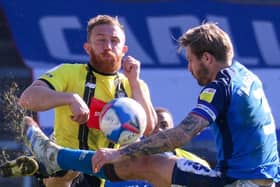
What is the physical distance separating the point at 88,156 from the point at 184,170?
538mm

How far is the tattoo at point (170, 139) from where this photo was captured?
646 cm

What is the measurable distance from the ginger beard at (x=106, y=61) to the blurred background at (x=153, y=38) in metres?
2.62

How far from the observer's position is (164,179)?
6.70 metres

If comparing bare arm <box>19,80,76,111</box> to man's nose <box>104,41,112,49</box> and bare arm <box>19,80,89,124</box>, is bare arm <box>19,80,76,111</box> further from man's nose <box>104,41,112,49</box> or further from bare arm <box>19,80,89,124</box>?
man's nose <box>104,41,112,49</box>

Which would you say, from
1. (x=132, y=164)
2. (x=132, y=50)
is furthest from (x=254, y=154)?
(x=132, y=50)

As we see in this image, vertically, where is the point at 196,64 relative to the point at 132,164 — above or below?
above

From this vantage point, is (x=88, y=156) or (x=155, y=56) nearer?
(x=88, y=156)

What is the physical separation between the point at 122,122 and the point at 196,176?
55 cm

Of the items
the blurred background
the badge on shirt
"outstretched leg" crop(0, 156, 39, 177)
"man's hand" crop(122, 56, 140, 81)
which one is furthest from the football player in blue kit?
the blurred background

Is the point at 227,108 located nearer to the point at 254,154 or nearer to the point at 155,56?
the point at 254,154

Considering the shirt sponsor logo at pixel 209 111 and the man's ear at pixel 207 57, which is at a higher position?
the man's ear at pixel 207 57

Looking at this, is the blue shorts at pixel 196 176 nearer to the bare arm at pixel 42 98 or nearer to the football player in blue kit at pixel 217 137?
the football player in blue kit at pixel 217 137

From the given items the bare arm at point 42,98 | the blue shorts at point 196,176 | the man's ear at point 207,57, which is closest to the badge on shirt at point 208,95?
the man's ear at point 207,57

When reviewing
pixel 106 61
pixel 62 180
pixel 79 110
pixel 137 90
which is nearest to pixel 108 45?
pixel 106 61
